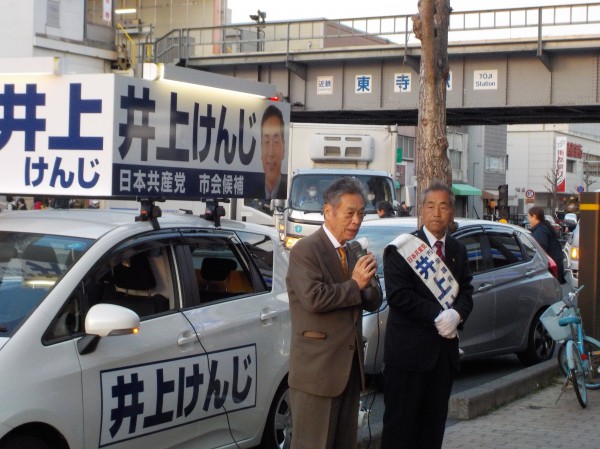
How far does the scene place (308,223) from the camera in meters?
20.8

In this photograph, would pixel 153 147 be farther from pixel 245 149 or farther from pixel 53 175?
pixel 245 149

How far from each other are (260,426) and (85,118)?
7.31ft

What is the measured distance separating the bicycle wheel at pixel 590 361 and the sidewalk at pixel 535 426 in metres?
0.13

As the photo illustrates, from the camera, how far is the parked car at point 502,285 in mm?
10500

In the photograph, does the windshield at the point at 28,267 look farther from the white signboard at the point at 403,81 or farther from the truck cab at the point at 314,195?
the white signboard at the point at 403,81

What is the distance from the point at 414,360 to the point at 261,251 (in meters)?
1.58

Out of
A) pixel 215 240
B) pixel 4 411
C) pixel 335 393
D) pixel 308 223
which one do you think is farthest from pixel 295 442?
pixel 308 223

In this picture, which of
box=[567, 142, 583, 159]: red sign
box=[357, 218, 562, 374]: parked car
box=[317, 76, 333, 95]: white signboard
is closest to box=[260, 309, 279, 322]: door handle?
box=[357, 218, 562, 374]: parked car

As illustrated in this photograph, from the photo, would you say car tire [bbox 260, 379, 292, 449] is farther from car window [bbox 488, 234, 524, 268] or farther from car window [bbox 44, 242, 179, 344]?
car window [bbox 488, 234, 524, 268]

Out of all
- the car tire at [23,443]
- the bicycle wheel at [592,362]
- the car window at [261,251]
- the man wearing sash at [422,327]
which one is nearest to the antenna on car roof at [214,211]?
the car window at [261,251]

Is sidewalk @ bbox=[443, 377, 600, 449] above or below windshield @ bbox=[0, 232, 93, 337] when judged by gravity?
below

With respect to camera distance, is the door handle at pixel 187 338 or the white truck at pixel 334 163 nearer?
the door handle at pixel 187 338

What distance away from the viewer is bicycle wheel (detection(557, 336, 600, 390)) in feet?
29.8

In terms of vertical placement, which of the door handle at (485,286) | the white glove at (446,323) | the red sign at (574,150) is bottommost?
the door handle at (485,286)
